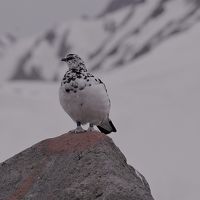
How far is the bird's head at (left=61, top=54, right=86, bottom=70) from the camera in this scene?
34.8 ft

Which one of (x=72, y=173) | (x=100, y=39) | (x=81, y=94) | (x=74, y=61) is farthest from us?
(x=100, y=39)

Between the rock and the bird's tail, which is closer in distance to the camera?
the rock

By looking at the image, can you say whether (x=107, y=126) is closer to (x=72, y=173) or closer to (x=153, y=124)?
(x=72, y=173)

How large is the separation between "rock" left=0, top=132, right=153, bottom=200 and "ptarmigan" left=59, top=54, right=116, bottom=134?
38cm

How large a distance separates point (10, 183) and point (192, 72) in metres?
29.3

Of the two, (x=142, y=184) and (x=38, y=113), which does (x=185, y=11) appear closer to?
(x=38, y=113)

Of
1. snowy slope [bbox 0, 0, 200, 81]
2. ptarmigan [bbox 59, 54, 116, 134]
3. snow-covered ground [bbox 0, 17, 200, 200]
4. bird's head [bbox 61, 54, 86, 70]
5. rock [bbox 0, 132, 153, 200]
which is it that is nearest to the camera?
rock [bbox 0, 132, 153, 200]

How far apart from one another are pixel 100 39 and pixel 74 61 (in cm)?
16693

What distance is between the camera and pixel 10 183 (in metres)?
10.3

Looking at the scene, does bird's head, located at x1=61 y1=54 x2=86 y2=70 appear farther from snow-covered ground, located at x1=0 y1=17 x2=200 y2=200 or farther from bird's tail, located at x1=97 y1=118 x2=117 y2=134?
snow-covered ground, located at x1=0 y1=17 x2=200 y2=200

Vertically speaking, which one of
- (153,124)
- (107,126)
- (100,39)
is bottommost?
(107,126)

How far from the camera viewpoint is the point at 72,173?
957 cm

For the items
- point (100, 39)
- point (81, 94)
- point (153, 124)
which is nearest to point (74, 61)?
point (81, 94)

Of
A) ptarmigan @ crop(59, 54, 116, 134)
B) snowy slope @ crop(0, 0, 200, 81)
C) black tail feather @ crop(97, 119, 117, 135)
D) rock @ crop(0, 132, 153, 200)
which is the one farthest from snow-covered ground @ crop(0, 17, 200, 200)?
snowy slope @ crop(0, 0, 200, 81)
